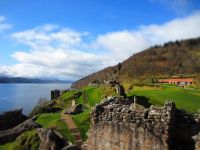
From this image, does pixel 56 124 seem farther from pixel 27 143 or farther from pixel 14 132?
pixel 27 143

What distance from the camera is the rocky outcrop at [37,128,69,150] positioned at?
2360cm

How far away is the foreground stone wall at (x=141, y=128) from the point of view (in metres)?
12.5

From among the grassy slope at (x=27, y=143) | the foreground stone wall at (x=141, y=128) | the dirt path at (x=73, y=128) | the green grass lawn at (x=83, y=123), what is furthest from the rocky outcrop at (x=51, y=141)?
the foreground stone wall at (x=141, y=128)

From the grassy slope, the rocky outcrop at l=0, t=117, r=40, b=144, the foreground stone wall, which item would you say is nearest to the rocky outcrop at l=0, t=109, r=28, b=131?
the rocky outcrop at l=0, t=117, r=40, b=144

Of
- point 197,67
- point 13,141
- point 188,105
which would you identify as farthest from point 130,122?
point 197,67

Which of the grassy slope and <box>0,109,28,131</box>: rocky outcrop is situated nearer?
the grassy slope

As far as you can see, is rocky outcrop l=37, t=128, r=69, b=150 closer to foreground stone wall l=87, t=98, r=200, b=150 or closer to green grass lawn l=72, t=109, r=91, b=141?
green grass lawn l=72, t=109, r=91, b=141

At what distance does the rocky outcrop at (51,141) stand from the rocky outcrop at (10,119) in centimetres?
1307

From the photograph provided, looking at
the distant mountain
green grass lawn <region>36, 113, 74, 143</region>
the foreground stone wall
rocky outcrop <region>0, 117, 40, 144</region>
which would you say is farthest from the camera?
the distant mountain

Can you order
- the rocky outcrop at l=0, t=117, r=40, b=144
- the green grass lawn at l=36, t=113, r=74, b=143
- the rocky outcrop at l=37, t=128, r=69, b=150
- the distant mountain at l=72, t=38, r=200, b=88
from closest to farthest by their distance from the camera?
the rocky outcrop at l=37, t=128, r=69, b=150
the green grass lawn at l=36, t=113, r=74, b=143
the rocky outcrop at l=0, t=117, r=40, b=144
the distant mountain at l=72, t=38, r=200, b=88

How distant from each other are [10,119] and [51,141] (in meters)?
16.3

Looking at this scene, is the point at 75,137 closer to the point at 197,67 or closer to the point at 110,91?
the point at 110,91

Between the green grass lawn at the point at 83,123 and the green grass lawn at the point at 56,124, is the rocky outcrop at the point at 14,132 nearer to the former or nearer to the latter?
the green grass lawn at the point at 56,124

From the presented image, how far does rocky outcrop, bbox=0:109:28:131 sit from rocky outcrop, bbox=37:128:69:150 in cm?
1307
